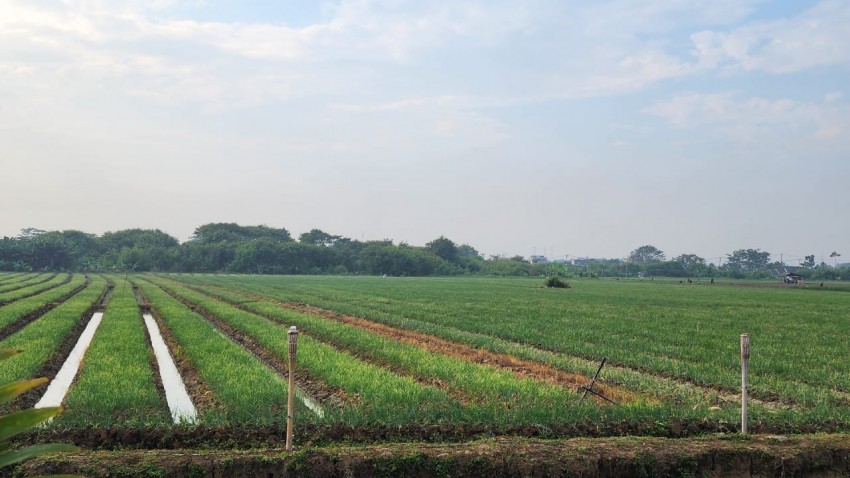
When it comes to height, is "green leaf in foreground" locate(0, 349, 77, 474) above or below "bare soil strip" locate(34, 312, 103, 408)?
above

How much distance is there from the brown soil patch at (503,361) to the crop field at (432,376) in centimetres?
7

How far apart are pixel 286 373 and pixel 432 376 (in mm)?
3661

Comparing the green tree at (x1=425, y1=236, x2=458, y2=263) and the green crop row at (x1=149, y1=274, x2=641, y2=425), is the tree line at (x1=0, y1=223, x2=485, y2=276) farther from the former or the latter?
the green crop row at (x1=149, y1=274, x2=641, y2=425)

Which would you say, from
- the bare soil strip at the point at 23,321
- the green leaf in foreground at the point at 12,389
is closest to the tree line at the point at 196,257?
the bare soil strip at the point at 23,321

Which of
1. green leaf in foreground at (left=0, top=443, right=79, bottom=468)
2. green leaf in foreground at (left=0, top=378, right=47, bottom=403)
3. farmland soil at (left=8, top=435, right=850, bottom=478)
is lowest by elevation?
farmland soil at (left=8, top=435, right=850, bottom=478)

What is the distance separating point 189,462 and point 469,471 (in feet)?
8.95

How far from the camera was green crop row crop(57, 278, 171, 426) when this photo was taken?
7.91 metres

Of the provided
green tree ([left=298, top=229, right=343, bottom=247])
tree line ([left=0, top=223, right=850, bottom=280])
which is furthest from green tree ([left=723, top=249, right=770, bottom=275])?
green tree ([left=298, top=229, right=343, bottom=247])

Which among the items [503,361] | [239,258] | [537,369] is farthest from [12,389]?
[239,258]

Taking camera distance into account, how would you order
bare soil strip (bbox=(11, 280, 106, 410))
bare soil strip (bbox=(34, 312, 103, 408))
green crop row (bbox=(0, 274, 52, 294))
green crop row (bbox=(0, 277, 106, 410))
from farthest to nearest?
green crop row (bbox=(0, 274, 52, 294)) < green crop row (bbox=(0, 277, 106, 410)) < bare soil strip (bbox=(34, 312, 103, 408)) < bare soil strip (bbox=(11, 280, 106, 410))

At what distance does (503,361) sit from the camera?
14.5 metres

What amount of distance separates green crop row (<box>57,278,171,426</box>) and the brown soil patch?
6.97 m

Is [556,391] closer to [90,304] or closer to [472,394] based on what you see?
[472,394]

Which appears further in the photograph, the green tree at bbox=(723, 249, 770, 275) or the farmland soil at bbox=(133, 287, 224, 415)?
the green tree at bbox=(723, 249, 770, 275)
